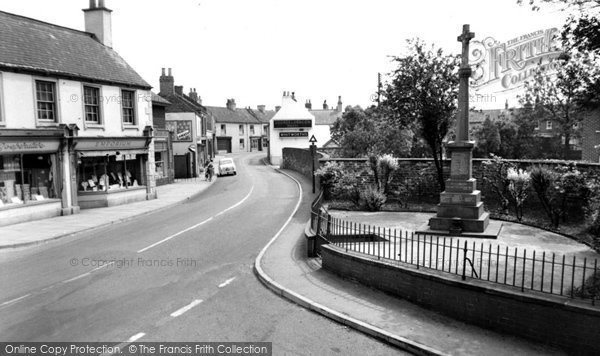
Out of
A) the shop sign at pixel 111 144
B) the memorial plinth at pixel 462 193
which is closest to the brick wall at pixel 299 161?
the shop sign at pixel 111 144

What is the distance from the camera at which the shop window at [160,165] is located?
35781 mm

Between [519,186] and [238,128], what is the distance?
3214 inches

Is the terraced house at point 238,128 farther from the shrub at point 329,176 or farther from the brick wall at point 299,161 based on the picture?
the shrub at point 329,176

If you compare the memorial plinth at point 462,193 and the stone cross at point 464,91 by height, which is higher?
the stone cross at point 464,91

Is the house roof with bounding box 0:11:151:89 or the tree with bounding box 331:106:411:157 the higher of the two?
the house roof with bounding box 0:11:151:89

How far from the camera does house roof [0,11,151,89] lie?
63.9 feet

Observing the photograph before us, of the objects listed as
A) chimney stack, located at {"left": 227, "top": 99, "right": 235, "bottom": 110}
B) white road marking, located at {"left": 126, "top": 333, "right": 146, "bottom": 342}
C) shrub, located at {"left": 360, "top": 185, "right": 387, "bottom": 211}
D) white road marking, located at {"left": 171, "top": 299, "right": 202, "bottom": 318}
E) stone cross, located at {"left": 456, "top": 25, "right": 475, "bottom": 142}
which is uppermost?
chimney stack, located at {"left": 227, "top": 99, "right": 235, "bottom": 110}

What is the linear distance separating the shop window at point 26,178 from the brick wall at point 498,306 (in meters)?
16.0

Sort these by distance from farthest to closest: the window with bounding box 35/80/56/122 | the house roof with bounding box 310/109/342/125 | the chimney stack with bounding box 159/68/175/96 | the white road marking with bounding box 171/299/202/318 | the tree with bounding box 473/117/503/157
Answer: the house roof with bounding box 310/109/342/125, the tree with bounding box 473/117/503/157, the chimney stack with bounding box 159/68/175/96, the window with bounding box 35/80/56/122, the white road marking with bounding box 171/299/202/318

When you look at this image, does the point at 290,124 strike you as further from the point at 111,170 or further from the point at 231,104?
the point at 231,104

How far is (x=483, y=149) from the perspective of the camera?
5150 centimetres

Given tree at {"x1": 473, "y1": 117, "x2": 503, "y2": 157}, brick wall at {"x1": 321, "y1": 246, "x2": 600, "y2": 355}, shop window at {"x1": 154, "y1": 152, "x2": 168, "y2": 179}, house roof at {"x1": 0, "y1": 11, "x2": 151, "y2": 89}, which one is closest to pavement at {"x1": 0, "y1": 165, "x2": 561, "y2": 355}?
brick wall at {"x1": 321, "y1": 246, "x2": 600, "y2": 355}

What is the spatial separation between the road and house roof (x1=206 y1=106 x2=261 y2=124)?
7395 centimetres

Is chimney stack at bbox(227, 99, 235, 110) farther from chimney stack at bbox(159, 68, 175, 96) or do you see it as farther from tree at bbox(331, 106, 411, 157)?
tree at bbox(331, 106, 411, 157)
